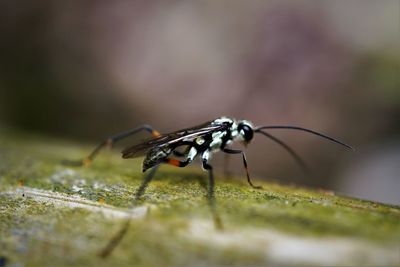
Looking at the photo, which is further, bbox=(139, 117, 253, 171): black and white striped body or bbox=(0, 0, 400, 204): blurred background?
bbox=(0, 0, 400, 204): blurred background

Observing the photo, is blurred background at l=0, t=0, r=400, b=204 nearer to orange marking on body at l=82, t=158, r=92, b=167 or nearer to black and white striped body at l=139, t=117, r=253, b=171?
black and white striped body at l=139, t=117, r=253, b=171

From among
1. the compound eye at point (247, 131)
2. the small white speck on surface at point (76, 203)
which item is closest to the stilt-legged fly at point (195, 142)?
the compound eye at point (247, 131)

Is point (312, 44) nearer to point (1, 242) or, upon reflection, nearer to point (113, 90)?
point (113, 90)

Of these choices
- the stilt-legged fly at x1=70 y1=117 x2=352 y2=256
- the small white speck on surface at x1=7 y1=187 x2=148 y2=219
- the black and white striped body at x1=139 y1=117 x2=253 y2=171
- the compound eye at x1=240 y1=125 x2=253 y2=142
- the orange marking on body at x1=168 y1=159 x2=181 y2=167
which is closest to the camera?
the small white speck on surface at x1=7 y1=187 x2=148 y2=219

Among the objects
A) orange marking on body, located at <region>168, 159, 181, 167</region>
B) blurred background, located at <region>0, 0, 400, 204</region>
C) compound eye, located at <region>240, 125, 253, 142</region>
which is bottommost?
orange marking on body, located at <region>168, 159, 181, 167</region>

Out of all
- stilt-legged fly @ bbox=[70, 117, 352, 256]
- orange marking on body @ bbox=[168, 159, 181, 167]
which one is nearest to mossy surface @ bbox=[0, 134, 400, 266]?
orange marking on body @ bbox=[168, 159, 181, 167]

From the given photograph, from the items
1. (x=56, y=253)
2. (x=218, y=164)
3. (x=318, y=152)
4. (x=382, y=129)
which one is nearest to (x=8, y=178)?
(x=56, y=253)
